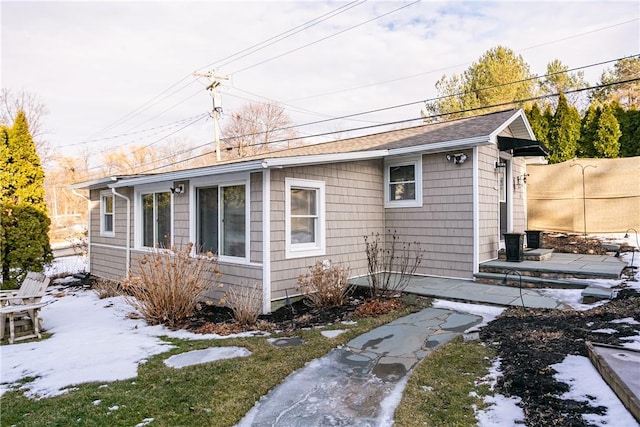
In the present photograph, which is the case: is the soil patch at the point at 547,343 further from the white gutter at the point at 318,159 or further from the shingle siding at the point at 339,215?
the white gutter at the point at 318,159

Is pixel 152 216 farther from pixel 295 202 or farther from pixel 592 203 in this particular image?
pixel 592 203

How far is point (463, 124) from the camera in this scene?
911 cm

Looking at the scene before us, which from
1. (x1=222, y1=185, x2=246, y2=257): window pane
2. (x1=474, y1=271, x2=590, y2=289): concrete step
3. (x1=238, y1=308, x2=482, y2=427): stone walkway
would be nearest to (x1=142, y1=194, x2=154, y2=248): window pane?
(x1=222, y1=185, x2=246, y2=257): window pane

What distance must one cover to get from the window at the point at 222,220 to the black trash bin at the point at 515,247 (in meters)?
5.30

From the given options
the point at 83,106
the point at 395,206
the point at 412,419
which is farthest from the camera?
the point at 83,106

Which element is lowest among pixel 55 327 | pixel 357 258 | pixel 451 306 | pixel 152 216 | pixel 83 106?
pixel 55 327

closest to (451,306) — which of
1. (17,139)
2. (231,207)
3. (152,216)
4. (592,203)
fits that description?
(231,207)

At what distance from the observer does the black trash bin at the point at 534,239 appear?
8969mm

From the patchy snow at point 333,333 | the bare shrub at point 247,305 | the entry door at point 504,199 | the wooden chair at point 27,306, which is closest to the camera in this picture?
the patchy snow at point 333,333

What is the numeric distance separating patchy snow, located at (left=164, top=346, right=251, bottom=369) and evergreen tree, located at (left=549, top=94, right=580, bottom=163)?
14.0 meters

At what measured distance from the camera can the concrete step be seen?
6421 mm

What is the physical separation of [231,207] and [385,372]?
438cm

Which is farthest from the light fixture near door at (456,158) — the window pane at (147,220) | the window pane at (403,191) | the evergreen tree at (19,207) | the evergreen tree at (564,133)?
the evergreen tree at (19,207)

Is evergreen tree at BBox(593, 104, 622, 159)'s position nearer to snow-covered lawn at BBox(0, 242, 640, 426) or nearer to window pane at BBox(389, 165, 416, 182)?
snow-covered lawn at BBox(0, 242, 640, 426)
